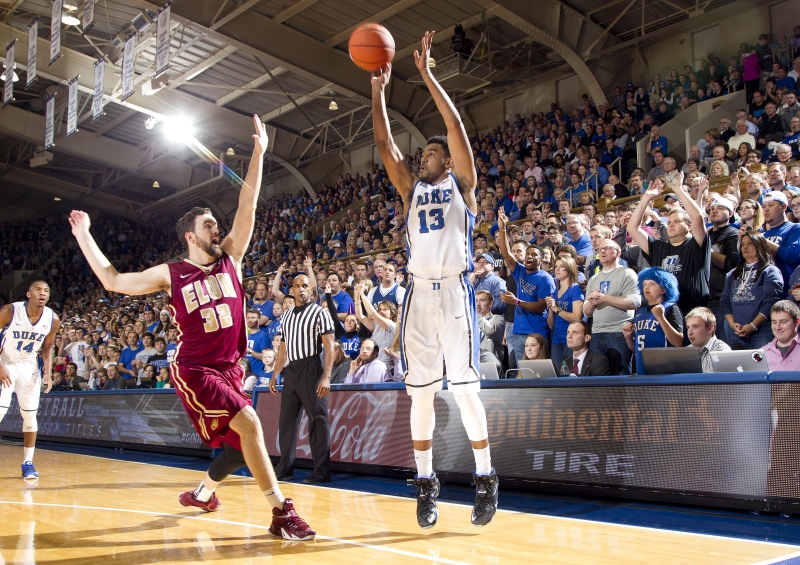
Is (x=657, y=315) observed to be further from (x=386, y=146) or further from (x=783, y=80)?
(x=783, y=80)

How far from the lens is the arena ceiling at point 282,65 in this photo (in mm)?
16328

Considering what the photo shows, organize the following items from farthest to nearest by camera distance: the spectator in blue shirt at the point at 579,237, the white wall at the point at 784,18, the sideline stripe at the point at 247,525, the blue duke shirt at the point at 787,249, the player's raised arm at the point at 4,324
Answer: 1. the white wall at the point at 784,18
2. the spectator in blue shirt at the point at 579,237
3. the player's raised arm at the point at 4,324
4. the blue duke shirt at the point at 787,249
5. the sideline stripe at the point at 247,525

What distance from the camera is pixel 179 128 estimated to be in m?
23.0

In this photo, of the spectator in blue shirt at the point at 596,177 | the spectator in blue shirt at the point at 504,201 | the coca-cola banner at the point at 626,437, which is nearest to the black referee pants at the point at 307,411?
the coca-cola banner at the point at 626,437

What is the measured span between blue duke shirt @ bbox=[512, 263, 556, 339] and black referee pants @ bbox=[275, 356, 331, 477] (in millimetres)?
2405

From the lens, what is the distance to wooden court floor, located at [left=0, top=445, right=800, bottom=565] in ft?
12.3

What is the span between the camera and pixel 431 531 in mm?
4465

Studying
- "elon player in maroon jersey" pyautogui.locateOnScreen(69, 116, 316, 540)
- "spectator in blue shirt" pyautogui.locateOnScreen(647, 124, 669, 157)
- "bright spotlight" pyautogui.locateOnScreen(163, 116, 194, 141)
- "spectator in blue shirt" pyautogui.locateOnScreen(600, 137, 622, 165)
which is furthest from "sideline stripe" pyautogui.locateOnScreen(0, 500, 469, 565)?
"bright spotlight" pyautogui.locateOnScreen(163, 116, 194, 141)

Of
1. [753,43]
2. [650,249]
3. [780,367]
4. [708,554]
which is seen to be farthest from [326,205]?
[708,554]

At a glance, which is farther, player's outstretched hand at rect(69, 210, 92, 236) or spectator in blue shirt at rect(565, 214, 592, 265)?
spectator in blue shirt at rect(565, 214, 592, 265)

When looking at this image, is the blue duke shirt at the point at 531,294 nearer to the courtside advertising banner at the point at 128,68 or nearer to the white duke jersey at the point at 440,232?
the white duke jersey at the point at 440,232

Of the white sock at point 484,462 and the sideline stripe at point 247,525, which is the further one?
the white sock at point 484,462

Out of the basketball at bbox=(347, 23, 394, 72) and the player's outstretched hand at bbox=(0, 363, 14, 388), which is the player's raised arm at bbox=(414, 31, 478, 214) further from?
the player's outstretched hand at bbox=(0, 363, 14, 388)

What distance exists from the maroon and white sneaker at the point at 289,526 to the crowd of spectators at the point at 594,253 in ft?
5.77
